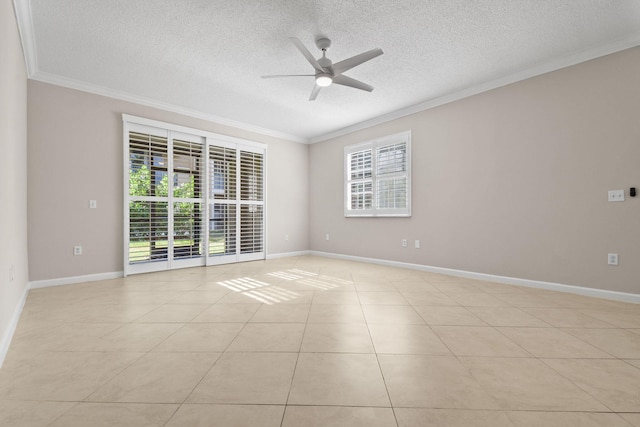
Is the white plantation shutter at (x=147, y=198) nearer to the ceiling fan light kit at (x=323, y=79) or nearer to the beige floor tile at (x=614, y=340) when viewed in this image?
the ceiling fan light kit at (x=323, y=79)

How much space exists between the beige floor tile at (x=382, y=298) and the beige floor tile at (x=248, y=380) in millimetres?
1374

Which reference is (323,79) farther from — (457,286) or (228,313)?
(457,286)

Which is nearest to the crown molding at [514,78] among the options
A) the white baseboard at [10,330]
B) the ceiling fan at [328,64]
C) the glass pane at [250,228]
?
the ceiling fan at [328,64]

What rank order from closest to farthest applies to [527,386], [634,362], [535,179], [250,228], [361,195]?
[527,386] → [634,362] → [535,179] → [361,195] → [250,228]

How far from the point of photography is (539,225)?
3486 mm

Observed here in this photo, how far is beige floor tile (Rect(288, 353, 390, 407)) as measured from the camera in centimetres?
138

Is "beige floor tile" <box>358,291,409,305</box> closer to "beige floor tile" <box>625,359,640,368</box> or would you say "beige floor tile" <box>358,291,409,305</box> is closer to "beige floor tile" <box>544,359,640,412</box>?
"beige floor tile" <box>544,359,640,412</box>

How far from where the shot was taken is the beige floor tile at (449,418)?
1215 mm

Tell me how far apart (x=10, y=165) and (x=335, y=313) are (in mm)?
3137

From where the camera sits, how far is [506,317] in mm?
2521

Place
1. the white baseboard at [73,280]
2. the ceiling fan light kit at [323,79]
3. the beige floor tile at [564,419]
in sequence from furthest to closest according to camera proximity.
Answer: the white baseboard at [73,280]
the ceiling fan light kit at [323,79]
the beige floor tile at [564,419]

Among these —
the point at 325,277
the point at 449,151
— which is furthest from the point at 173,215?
the point at 449,151

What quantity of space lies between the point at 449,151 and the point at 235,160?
389 centimetres

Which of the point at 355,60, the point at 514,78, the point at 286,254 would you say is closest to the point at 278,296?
the point at 355,60
